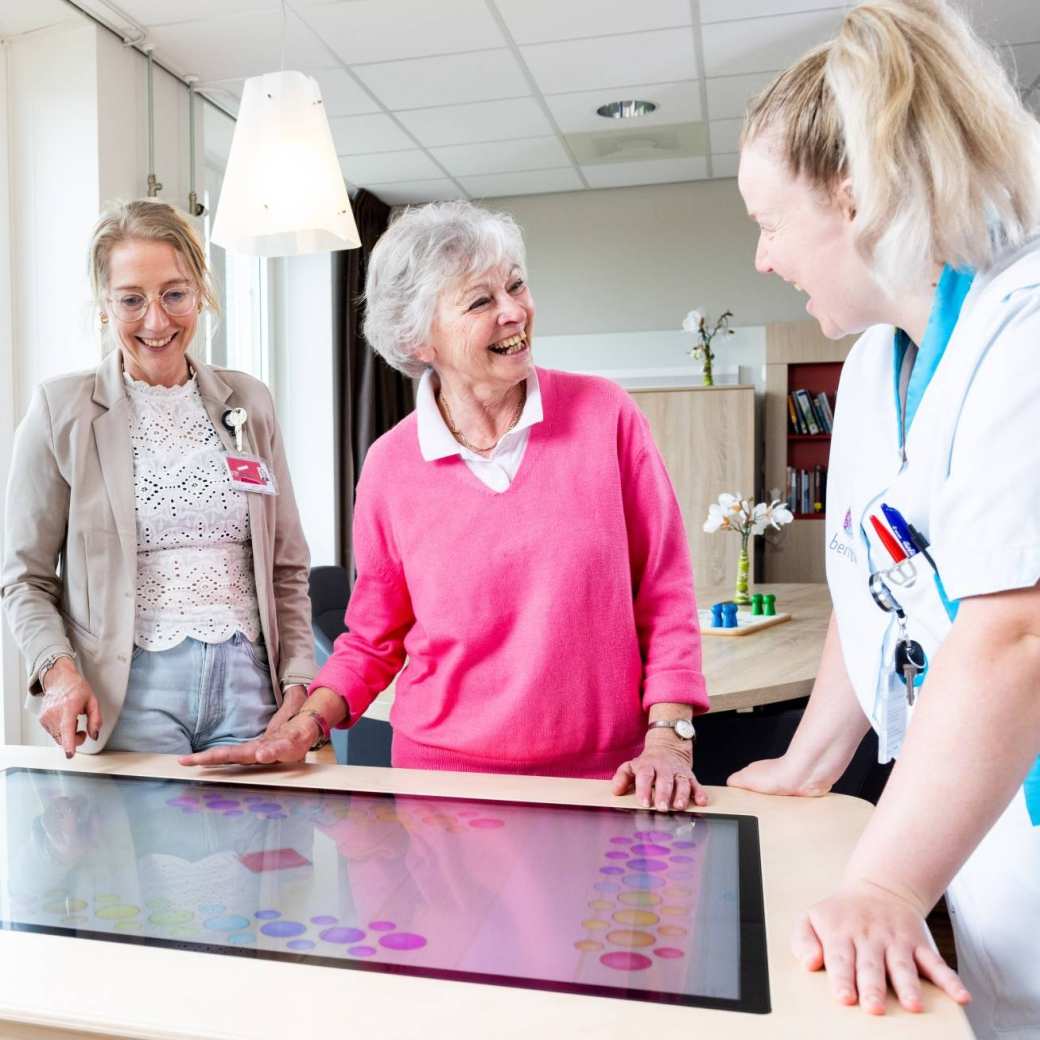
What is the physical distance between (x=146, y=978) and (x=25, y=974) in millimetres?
107

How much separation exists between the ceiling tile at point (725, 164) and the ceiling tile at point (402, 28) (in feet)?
6.62

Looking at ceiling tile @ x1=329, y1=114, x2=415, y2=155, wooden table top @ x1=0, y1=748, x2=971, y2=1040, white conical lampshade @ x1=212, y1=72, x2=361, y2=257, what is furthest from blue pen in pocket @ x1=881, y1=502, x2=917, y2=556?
ceiling tile @ x1=329, y1=114, x2=415, y2=155

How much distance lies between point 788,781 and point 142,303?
1.34 meters

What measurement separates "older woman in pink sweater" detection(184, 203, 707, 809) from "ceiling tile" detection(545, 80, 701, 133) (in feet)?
11.0

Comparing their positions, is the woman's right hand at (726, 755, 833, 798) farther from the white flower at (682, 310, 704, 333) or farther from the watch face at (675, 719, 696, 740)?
the white flower at (682, 310, 704, 333)

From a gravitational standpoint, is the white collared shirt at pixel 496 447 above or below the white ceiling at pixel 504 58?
Result: below

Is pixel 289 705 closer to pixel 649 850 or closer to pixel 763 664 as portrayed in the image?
pixel 649 850

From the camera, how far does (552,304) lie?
21.5 ft

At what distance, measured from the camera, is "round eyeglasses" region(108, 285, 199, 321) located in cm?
183

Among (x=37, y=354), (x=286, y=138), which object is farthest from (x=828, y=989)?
(x=37, y=354)

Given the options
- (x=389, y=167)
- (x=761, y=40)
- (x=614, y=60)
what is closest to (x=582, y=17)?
(x=614, y=60)

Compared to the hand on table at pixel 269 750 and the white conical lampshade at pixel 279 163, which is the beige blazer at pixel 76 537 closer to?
the hand on table at pixel 269 750

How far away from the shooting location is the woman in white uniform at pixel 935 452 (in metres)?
0.81

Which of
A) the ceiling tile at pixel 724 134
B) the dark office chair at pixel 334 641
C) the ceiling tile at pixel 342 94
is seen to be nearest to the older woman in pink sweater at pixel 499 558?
the dark office chair at pixel 334 641
